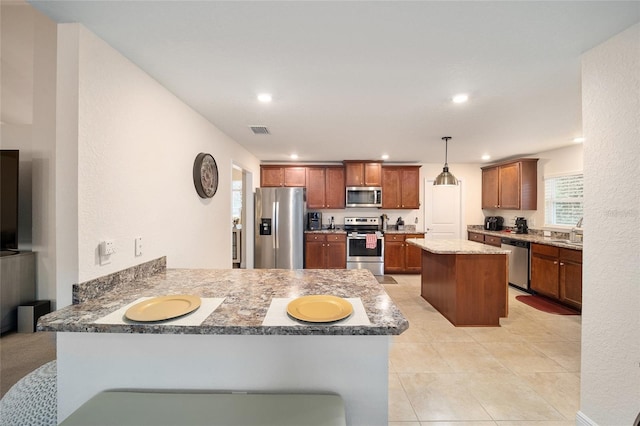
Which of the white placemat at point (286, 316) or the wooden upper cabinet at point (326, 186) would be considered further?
the wooden upper cabinet at point (326, 186)

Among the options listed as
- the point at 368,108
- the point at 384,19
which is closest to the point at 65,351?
the point at 384,19

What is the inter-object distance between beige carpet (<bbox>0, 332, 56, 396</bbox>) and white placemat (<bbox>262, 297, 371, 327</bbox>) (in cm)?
221

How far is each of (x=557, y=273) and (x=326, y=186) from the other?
3.78 m

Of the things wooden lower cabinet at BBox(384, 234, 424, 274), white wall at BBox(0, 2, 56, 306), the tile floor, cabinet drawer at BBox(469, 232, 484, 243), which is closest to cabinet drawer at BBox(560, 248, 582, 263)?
the tile floor

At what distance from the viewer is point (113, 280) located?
154 centimetres

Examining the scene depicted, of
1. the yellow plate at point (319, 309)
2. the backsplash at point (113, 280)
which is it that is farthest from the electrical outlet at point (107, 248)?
the yellow plate at point (319, 309)

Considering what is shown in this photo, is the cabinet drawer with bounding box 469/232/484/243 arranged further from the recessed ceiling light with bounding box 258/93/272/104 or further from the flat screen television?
the flat screen television

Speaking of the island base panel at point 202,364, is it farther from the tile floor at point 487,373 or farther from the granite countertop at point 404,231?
the granite countertop at point 404,231

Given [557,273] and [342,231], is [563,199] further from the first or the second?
[342,231]

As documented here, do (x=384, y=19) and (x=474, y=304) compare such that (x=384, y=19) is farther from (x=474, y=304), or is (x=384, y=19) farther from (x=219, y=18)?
(x=474, y=304)

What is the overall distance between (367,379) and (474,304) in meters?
2.39

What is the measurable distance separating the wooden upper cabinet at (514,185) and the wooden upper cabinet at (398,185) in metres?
1.40

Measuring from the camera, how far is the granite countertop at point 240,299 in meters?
1.09

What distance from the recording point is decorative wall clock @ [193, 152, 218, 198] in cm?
248
